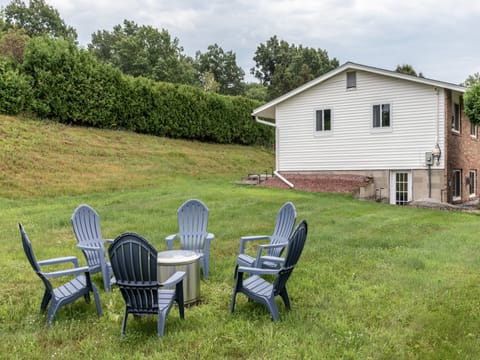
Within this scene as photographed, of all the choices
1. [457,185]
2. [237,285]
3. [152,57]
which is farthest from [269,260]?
[152,57]

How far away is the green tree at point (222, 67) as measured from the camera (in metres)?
57.1

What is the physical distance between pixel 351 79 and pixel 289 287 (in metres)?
12.8

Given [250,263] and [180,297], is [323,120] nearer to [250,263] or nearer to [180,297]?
[250,263]

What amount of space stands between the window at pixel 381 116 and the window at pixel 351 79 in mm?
1220

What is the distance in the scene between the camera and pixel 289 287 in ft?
16.6

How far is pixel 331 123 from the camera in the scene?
16.7 metres

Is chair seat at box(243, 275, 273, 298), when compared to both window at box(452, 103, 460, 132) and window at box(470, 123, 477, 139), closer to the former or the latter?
window at box(452, 103, 460, 132)

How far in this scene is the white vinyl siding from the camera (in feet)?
48.4

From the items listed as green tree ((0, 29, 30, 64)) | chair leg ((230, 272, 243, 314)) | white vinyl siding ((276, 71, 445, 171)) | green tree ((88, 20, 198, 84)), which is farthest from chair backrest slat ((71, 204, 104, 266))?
green tree ((88, 20, 198, 84))

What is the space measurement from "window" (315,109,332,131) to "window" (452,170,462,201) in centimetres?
532

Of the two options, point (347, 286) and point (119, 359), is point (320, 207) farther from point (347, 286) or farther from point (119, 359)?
point (119, 359)

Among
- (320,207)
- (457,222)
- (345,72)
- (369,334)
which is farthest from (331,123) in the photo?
(369,334)

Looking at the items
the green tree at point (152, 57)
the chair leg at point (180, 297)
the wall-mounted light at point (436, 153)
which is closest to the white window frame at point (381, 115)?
the wall-mounted light at point (436, 153)

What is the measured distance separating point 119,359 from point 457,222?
31.7 feet
